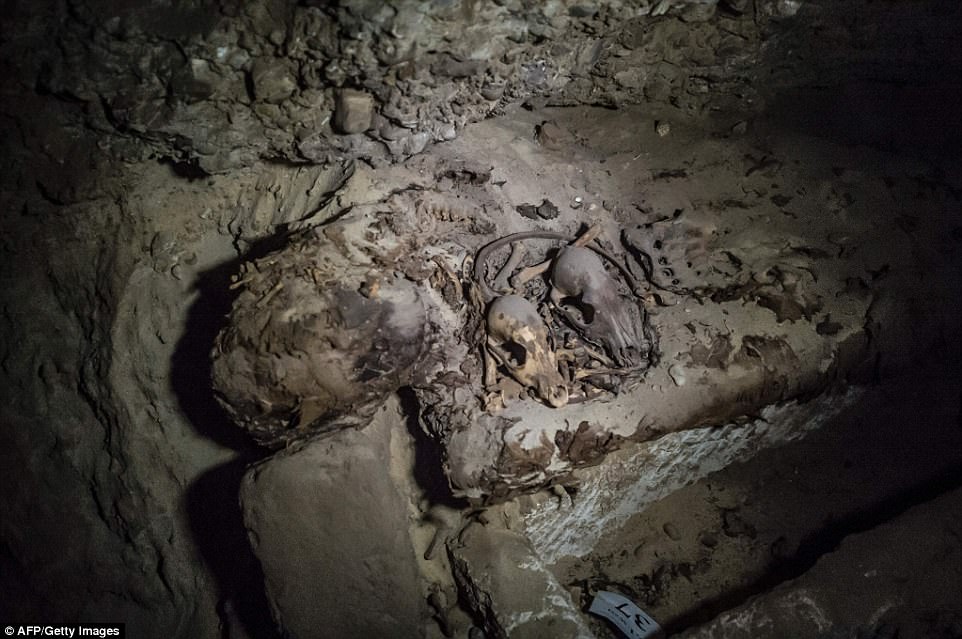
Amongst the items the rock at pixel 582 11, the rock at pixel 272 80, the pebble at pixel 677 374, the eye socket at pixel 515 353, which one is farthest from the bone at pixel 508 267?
the rock at pixel 272 80

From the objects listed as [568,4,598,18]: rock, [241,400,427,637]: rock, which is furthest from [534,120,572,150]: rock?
[241,400,427,637]: rock

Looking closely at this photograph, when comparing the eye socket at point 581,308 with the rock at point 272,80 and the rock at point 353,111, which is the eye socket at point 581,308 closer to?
the rock at point 353,111

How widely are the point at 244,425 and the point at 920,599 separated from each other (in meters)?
2.69

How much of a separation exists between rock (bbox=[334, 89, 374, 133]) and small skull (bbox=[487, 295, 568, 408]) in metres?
0.90

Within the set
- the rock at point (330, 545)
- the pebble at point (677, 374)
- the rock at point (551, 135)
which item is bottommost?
the rock at point (330, 545)

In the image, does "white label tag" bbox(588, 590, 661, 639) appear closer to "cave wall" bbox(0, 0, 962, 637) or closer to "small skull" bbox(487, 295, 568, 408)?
"small skull" bbox(487, 295, 568, 408)

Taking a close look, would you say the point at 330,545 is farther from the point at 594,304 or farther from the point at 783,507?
the point at 783,507

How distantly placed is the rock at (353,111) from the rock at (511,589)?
1752 mm

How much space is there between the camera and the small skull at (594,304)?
8.66 feet

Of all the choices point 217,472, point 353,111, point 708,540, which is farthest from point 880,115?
point 217,472

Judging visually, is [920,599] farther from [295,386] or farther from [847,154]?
[295,386]

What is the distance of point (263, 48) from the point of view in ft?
7.65

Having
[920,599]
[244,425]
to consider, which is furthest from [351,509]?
[920,599]

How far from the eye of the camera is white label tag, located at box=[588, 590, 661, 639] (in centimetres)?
266
